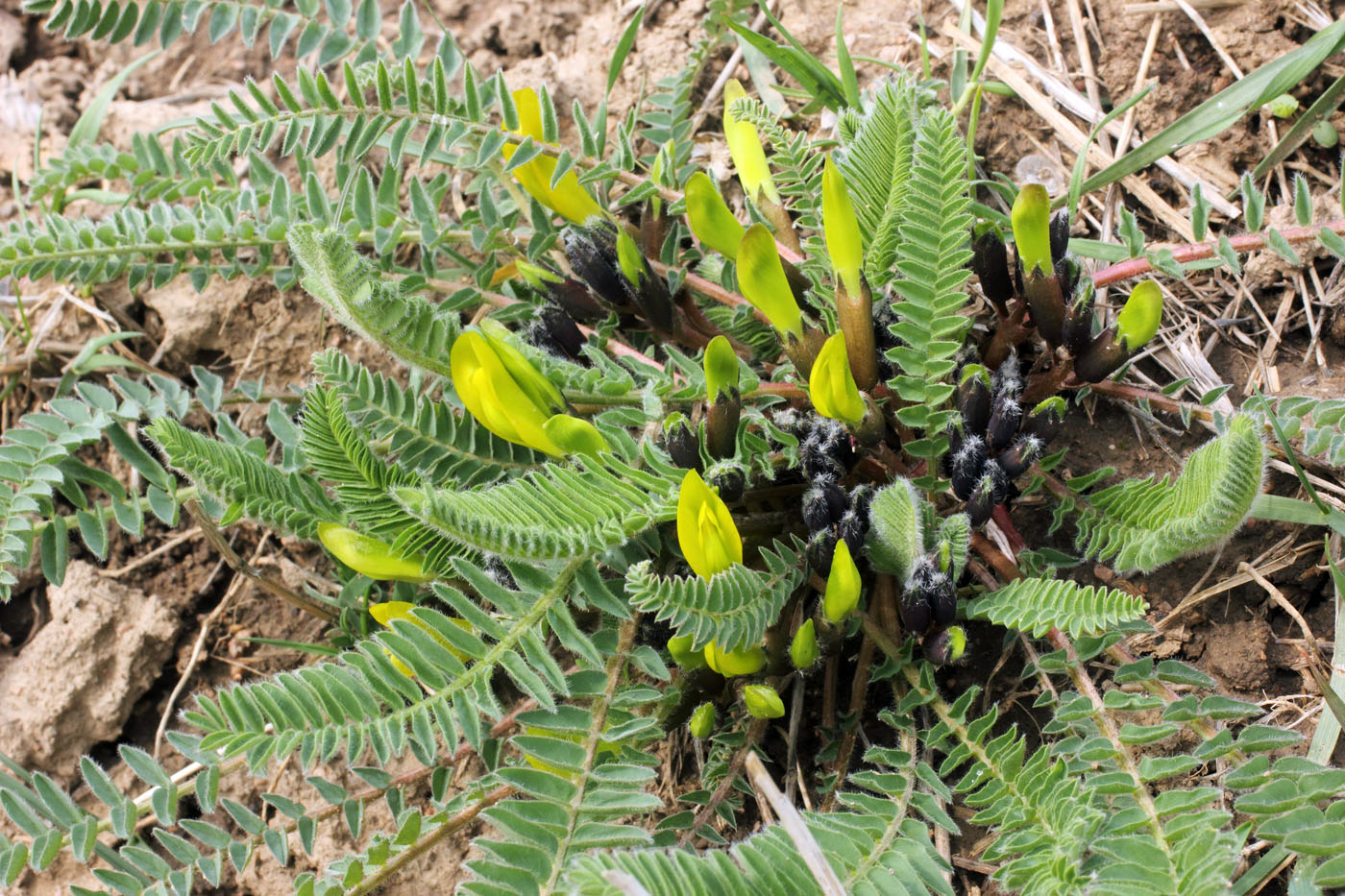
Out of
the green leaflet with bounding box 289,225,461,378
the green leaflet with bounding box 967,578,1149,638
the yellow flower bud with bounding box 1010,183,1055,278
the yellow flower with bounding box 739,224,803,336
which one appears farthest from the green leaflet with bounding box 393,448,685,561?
the yellow flower bud with bounding box 1010,183,1055,278

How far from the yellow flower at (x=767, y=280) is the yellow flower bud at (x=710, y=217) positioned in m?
0.12

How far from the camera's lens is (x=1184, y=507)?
1.91 meters

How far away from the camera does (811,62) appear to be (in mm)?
2861

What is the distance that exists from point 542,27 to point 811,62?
125 cm

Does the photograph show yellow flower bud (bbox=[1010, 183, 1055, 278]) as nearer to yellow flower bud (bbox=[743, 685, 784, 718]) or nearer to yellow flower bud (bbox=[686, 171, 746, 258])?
yellow flower bud (bbox=[686, 171, 746, 258])

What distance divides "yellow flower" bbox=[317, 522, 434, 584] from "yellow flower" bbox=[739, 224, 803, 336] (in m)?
0.86

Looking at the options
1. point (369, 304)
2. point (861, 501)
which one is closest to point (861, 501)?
point (861, 501)

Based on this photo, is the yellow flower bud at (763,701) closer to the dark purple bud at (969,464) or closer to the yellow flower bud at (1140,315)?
the dark purple bud at (969,464)

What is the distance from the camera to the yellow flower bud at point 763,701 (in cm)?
201

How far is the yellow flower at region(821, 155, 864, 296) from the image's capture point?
2035 mm

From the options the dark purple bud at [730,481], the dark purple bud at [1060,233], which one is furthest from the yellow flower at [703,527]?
the dark purple bud at [1060,233]

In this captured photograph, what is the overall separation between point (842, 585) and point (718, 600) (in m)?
0.25

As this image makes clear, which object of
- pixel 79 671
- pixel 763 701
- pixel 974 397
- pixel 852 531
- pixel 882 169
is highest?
pixel 882 169

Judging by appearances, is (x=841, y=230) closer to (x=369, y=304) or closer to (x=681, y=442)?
(x=681, y=442)
